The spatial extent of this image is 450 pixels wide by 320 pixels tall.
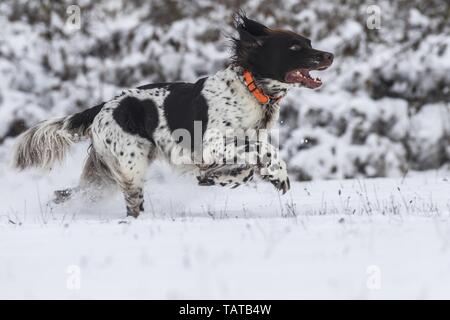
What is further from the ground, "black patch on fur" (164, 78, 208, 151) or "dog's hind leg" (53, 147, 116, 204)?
"black patch on fur" (164, 78, 208, 151)

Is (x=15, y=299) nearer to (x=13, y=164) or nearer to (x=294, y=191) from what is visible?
(x=13, y=164)

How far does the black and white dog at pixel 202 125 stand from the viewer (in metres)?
6.25

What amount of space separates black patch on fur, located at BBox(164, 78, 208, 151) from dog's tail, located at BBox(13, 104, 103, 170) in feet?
2.61

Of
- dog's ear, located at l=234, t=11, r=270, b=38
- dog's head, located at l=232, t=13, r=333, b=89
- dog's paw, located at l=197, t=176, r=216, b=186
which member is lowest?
dog's paw, located at l=197, t=176, r=216, b=186

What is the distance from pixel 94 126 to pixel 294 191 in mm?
2548

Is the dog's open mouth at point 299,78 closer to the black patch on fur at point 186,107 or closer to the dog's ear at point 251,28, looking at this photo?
the dog's ear at point 251,28

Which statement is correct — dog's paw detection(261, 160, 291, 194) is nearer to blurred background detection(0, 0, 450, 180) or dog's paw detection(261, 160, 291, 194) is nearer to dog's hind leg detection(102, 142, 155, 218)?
dog's hind leg detection(102, 142, 155, 218)

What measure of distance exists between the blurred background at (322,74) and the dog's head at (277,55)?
6.84 meters

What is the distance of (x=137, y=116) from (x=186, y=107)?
0.49m

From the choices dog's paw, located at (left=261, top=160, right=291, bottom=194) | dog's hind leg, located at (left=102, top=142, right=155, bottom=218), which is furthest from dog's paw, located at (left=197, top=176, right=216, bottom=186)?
dog's paw, located at (left=261, top=160, right=291, bottom=194)

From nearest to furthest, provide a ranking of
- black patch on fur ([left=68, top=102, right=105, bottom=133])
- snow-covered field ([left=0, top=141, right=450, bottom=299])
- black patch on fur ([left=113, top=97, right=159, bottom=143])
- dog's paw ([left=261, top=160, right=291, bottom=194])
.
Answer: snow-covered field ([left=0, top=141, right=450, bottom=299]) < dog's paw ([left=261, top=160, right=291, bottom=194]) < black patch on fur ([left=113, top=97, right=159, bottom=143]) < black patch on fur ([left=68, top=102, right=105, bottom=133])

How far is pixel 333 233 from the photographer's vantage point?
14.3 ft

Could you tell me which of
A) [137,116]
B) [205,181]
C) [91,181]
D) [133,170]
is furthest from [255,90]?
[91,181]

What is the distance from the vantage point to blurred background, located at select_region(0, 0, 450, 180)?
1352 cm
